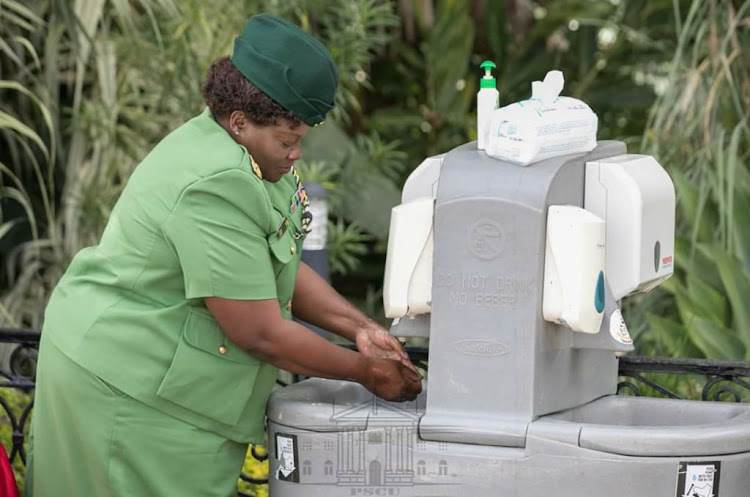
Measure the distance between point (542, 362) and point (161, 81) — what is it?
2897 mm

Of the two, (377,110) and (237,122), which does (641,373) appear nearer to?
(237,122)

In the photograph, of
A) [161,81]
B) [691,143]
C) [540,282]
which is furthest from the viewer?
[161,81]

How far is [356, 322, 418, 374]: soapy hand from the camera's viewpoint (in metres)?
2.62

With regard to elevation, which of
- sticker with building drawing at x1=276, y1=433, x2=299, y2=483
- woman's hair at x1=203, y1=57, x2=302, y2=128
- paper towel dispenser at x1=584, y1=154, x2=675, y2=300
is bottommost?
sticker with building drawing at x1=276, y1=433, x2=299, y2=483

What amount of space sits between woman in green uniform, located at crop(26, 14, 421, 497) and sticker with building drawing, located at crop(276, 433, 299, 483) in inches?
2.6

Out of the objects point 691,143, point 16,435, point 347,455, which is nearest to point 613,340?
point 347,455

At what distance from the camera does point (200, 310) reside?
247 centimetres

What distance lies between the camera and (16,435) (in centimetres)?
317

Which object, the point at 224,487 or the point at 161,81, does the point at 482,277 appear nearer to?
the point at 224,487

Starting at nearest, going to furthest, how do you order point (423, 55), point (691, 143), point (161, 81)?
point (691, 143) → point (161, 81) → point (423, 55)

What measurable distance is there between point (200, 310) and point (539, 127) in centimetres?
77

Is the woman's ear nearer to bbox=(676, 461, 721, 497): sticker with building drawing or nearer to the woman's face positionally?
the woman's face

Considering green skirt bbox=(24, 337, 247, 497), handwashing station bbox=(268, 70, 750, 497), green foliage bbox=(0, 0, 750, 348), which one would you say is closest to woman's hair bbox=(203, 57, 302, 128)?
handwashing station bbox=(268, 70, 750, 497)

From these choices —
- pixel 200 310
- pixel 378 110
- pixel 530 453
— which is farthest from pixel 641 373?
pixel 378 110
